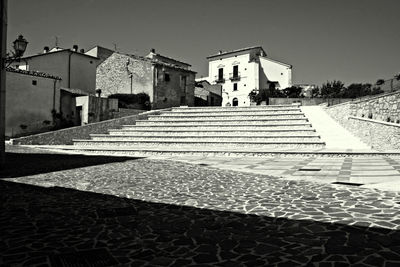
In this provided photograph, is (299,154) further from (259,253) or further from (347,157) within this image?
(259,253)

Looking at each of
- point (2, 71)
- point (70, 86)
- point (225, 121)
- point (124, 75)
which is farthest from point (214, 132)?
point (70, 86)

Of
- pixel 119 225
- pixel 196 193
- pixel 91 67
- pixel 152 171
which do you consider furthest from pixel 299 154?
pixel 91 67

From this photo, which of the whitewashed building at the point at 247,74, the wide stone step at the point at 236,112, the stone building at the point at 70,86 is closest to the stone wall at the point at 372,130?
the wide stone step at the point at 236,112

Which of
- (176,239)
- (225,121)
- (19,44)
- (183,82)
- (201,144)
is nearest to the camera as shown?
(176,239)

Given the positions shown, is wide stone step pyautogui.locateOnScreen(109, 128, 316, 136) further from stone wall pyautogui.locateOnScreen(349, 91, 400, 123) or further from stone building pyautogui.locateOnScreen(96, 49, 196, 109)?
stone building pyautogui.locateOnScreen(96, 49, 196, 109)

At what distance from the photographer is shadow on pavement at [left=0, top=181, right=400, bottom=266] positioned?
2668 millimetres

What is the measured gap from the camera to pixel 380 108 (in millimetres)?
13797

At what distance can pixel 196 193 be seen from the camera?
5512 mm

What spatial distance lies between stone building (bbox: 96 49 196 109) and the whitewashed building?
15.7 meters

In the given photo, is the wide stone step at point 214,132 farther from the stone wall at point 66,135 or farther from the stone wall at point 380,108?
the stone wall at point 380,108

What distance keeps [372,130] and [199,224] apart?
12285 millimetres

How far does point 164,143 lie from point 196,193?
11.4 metres

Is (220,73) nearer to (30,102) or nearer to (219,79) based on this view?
(219,79)

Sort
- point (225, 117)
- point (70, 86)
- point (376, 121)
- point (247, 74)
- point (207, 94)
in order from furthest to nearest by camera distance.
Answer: point (247, 74), point (207, 94), point (70, 86), point (225, 117), point (376, 121)
